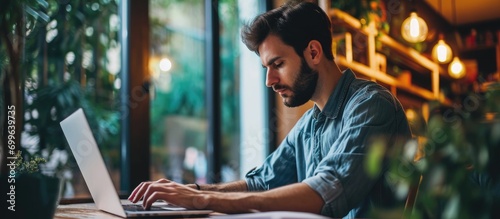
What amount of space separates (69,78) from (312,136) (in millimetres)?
1375

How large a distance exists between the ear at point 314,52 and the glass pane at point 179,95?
339 centimetres

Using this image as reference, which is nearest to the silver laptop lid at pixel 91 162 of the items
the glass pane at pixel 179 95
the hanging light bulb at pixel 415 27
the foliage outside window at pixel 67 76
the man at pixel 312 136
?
the man at pixel 312 136

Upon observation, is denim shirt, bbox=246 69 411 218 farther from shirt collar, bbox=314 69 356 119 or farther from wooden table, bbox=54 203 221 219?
wooden table, bbox=54 203 221 219

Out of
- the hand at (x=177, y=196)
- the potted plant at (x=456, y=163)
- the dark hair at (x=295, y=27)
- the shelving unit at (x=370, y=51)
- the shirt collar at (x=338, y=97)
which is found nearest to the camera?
the potted plant at (x=456, y=163)

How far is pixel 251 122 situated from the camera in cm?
403

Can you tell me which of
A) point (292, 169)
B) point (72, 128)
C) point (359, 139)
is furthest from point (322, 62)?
point (72, 128)

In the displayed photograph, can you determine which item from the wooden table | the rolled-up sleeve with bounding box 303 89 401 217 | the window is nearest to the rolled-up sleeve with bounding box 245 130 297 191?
the rolled-up sleeve with bounding box 303 89 401 217

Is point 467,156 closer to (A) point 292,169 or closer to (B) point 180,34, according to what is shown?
(A) point 292,169

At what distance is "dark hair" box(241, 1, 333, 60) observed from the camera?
76.4 inches

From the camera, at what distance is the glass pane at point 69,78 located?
8.37 ft

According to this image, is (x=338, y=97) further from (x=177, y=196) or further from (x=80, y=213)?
(x=80, y=213)

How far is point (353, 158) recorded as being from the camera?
57.7 inches

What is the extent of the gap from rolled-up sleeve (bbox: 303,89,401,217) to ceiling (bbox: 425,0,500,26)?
5048 millimetres

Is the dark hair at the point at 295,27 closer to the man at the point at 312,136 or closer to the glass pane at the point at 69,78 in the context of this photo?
the man at the point at 312,136
